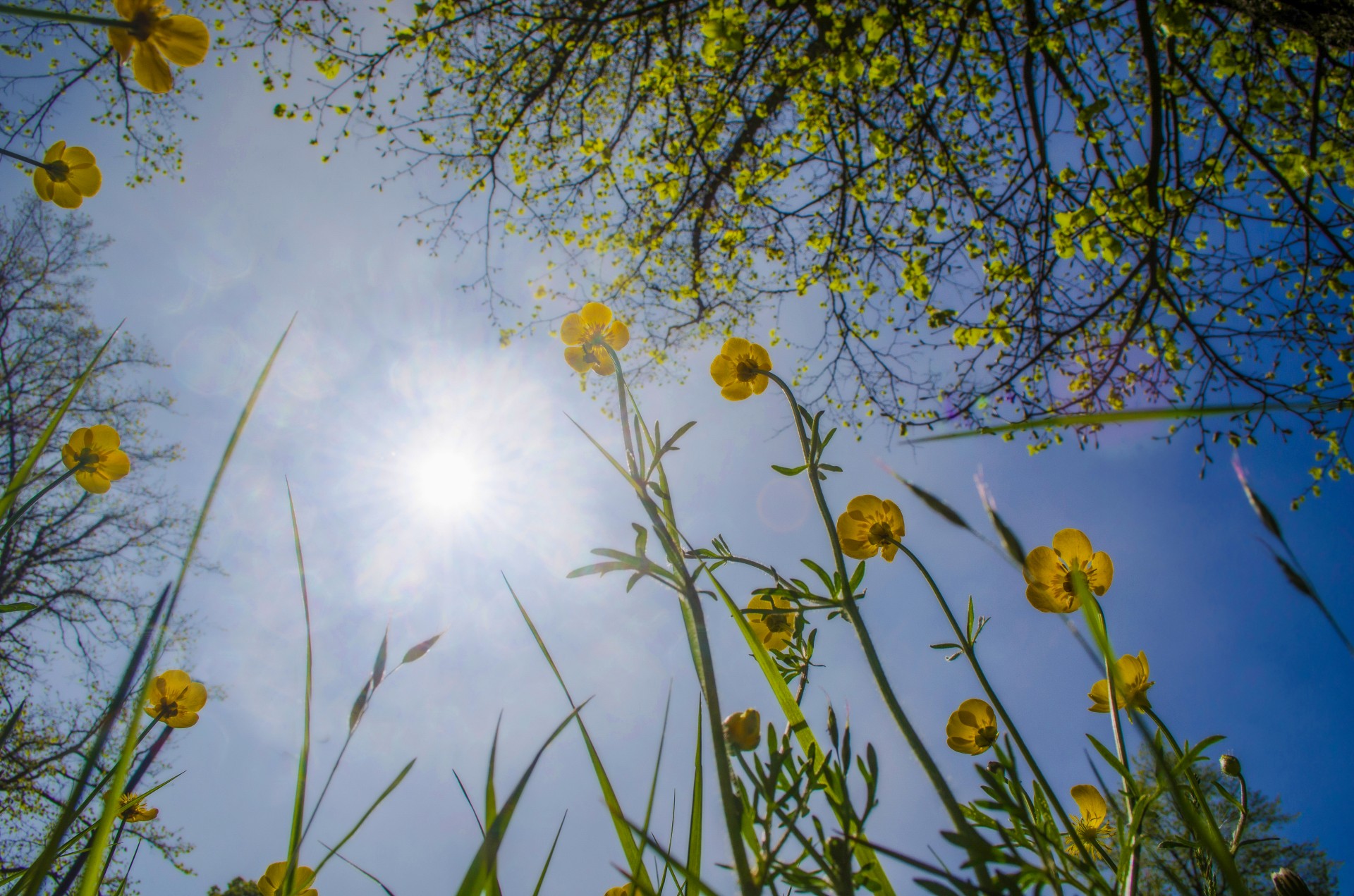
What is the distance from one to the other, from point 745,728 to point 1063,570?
67 centimetres

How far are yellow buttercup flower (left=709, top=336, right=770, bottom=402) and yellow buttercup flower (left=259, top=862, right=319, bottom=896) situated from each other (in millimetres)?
1418

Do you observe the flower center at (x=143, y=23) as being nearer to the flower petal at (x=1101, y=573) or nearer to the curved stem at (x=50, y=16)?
the curved stem at (x=50, y=16)

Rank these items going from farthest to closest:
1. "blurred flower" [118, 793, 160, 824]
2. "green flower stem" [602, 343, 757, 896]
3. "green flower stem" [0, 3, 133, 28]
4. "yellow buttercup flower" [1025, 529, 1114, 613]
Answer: "blurred flower" [118, 793, 160, 824] < "yellow buttercup flower" [1025, 529, 1114, 613] < "green flower stem" [0, 3, 133, 28] < "green flower stem" [602, 343, 757, 896]

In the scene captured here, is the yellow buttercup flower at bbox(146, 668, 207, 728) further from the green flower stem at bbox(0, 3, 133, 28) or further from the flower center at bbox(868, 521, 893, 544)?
the flower center at bbox(868, 521, 893, 544)

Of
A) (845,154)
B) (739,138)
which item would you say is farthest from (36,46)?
(845,154)

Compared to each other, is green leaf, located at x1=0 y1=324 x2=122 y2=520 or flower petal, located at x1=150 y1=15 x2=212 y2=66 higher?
flower petal, located at x1=150 y1=15 x2=212 y2=66

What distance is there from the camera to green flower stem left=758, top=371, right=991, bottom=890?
583mm

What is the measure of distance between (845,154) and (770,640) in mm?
5637

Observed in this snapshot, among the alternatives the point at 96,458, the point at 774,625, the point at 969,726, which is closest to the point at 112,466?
the point at 96,458

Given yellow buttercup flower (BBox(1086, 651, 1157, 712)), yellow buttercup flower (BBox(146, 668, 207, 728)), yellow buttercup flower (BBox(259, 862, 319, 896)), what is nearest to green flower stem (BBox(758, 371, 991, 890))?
yellow buttercup flower (BBox(1086, 651, 1157, 712))

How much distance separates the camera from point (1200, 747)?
0.94 metres

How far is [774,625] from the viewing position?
1.25 m

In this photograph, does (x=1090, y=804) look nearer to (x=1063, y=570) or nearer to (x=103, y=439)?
(x=1063, y=570)

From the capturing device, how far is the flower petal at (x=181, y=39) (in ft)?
3.86
